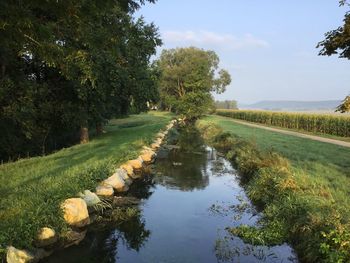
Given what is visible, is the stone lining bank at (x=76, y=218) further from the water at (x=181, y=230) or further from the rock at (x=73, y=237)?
the water at (x=181, y=230)

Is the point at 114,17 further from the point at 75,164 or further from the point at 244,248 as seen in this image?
the point at 244,248

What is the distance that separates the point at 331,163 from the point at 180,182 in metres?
6.61

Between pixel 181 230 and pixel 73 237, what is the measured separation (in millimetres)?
2827

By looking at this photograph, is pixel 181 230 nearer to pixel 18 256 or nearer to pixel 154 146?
pixel 18 256

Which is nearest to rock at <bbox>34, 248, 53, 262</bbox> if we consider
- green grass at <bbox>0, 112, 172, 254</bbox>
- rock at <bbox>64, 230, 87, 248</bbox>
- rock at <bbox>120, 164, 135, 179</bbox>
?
green grass at <bbox>0, 112, 172, 254</bbox>

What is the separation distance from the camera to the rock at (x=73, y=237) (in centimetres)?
895

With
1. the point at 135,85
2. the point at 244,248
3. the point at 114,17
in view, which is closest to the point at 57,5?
the point at 244,248

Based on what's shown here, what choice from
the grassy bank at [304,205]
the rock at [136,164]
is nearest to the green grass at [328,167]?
the grassy bank at [304,205]

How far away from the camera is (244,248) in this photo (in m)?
8.90

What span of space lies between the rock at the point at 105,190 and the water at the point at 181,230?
1.07 meters

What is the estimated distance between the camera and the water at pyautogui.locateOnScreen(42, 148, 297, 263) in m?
8.55

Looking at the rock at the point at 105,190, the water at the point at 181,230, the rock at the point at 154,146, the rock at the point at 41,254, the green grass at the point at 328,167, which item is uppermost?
the green grass at the point at 328,167

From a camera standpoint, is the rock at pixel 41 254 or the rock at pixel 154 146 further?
the rock at pixel 154 146

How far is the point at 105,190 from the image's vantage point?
1230 centimetres
